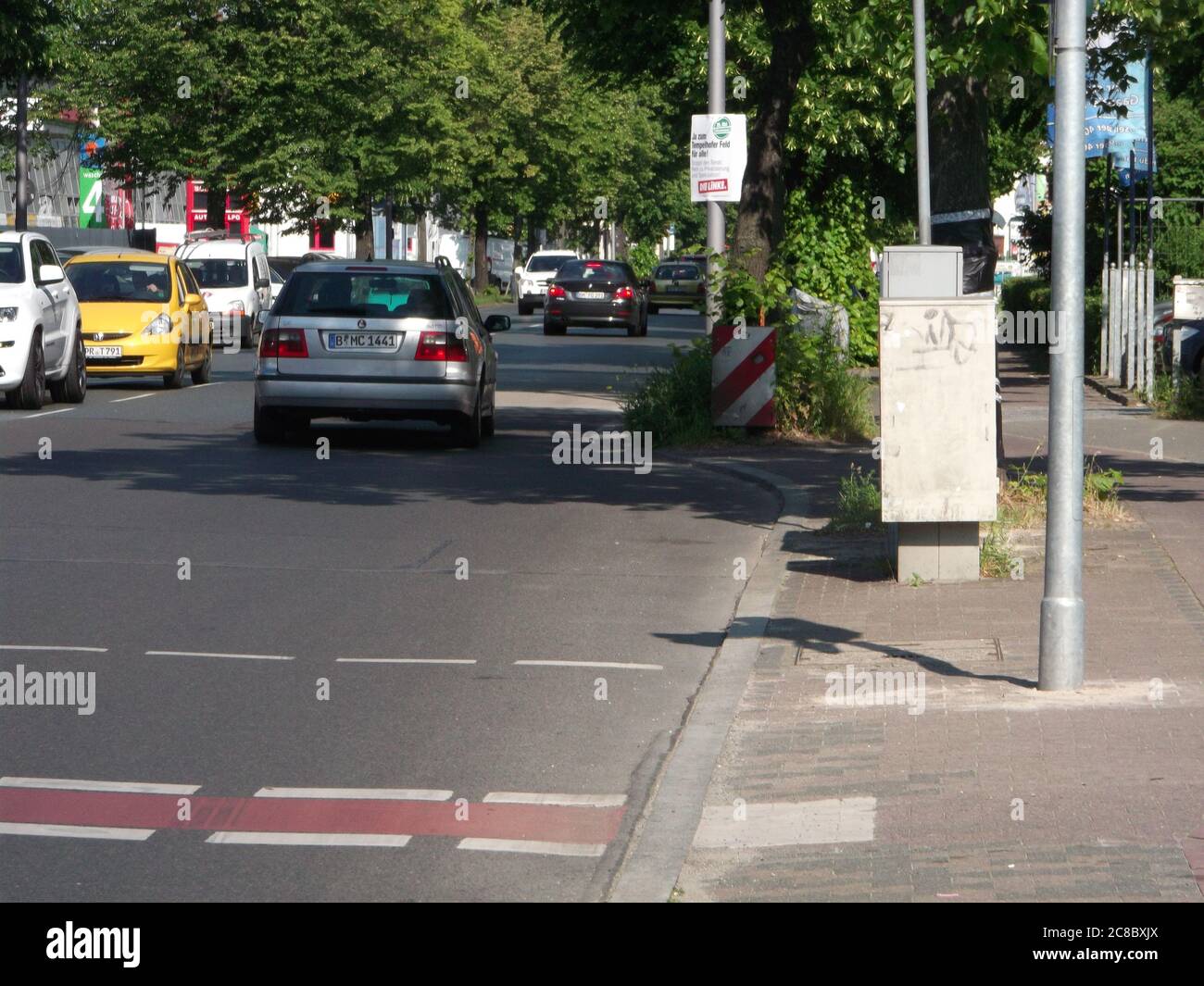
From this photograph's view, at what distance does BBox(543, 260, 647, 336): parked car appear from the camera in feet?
154

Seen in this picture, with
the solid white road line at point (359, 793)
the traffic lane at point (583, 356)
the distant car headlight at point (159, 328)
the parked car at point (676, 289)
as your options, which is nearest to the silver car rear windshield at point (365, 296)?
the traffic lane at point (583, 356)

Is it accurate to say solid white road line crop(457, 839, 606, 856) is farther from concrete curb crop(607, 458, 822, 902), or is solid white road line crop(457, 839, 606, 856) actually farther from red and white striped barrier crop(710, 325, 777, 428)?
red and white striped barrier crop(710, 325, 777, 428)

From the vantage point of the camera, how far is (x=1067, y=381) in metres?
7.59

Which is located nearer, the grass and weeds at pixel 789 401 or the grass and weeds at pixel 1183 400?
the grass and weeds at pixel 789 401

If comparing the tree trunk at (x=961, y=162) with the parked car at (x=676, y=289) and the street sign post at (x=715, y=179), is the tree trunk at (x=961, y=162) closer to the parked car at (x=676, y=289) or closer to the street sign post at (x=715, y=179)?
the street sign post at (x=715, y=179)

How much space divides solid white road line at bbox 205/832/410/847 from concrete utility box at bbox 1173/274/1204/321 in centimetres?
1979

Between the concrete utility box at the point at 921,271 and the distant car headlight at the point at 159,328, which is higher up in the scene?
the concrete utility box at the point at 921,271

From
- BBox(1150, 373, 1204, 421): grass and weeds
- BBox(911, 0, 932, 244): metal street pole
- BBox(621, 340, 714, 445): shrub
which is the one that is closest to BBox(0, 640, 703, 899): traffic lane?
BBox(911, 0, 932, 244): metal street pole

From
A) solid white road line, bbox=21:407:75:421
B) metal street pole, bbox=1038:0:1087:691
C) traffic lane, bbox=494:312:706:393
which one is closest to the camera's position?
metal street pole, bbox=1038:0:1087:691

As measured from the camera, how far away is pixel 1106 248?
28.7 m

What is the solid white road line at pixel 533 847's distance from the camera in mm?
5816

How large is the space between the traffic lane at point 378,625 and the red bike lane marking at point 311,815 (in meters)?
0.24

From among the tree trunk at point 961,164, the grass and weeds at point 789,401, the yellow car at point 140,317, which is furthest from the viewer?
the yellow car at point 140,317

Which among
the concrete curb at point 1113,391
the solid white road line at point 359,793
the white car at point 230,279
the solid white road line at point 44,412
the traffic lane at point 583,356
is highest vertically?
the white car at point 230,279
